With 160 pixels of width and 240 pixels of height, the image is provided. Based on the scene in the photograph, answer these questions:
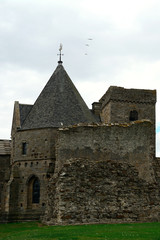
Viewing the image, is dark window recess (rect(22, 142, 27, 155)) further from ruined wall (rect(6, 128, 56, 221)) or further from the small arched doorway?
the small arched doorway

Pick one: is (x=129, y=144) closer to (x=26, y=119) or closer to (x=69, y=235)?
(x=69, y=235)

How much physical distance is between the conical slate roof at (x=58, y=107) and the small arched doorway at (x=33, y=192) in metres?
4.83

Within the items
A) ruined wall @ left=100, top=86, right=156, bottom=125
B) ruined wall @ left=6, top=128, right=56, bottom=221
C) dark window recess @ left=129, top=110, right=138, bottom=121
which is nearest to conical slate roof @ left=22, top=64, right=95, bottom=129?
ruined wall @ left=6, top=128, right=56, bottom=221

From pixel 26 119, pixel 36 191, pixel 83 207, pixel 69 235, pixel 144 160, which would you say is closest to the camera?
pixel 69 235

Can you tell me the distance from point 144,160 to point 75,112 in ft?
46.9

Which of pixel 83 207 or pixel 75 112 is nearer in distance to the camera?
pixel 83 207

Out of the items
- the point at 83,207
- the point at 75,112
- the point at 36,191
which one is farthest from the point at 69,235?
the point at 75,112

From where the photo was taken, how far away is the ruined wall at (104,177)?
25.2m

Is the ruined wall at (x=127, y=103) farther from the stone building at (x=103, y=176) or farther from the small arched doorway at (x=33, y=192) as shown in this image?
the stone building at (x=103, y=176)

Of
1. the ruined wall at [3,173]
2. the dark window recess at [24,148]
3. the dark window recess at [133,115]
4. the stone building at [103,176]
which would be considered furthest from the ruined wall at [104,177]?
the dark window recess at [133,115]

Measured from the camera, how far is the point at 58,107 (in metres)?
40.8

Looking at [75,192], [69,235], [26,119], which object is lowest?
[69,235]

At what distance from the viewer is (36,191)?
38562 millimetres

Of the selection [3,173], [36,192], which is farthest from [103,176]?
[3,173]
